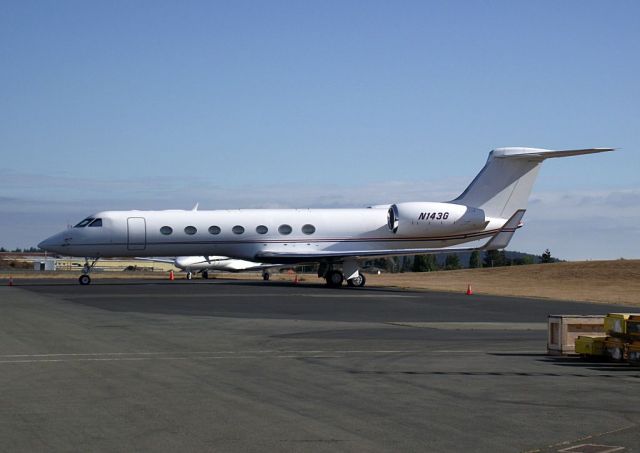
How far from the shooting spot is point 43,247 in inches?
1660

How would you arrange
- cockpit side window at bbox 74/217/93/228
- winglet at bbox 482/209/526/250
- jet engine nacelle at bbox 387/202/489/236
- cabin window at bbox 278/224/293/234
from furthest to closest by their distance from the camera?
cabin window at bbox 278/224/293/234 → jet engine nacelle at bbox 387/202/489/236 → cockpit side window at bbox 74/217/93/228 → winglet at bbox 482/209/526/250

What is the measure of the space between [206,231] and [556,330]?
2788cm

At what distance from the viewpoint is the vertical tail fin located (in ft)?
144

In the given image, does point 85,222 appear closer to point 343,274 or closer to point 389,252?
point 343,274

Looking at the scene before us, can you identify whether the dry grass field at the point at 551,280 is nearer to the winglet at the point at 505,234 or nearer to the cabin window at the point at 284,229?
the winglet at the point at 505,234

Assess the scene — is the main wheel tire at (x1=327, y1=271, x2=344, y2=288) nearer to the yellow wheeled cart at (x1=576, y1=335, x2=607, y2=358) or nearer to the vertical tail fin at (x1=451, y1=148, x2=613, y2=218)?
the vertical tail fin at (x1=451, y1=148, x2=613, y2=218)

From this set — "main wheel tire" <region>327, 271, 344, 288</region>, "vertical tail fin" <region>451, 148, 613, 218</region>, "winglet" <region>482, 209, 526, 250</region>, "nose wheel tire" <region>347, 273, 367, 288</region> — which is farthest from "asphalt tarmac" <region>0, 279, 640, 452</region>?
"vertical tail fin" <region>451, 148, 613, 218</region>

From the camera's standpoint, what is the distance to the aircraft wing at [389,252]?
3966cm

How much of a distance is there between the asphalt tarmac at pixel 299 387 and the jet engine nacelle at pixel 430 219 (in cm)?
1949

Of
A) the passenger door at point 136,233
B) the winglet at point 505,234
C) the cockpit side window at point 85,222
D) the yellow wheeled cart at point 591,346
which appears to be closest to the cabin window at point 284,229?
the passenger door at point 136,233

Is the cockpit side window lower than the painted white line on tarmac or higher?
higher

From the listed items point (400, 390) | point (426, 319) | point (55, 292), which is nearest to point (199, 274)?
point (55, 292)

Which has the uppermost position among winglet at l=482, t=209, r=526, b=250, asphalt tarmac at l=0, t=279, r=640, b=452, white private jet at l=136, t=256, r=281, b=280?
winglet at l=482, t=209, r=526, b=250

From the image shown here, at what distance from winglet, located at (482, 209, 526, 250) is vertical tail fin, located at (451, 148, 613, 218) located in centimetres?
290
